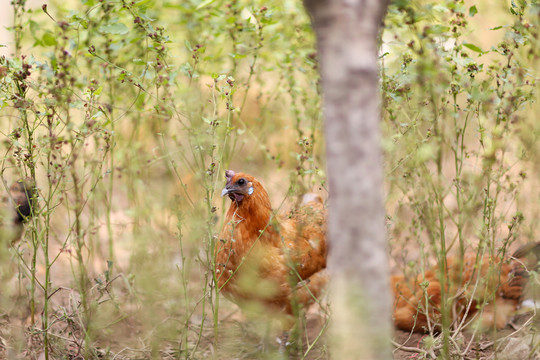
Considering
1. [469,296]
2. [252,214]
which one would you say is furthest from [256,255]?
[469,296]

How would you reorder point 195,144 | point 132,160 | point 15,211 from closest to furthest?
point 195,144 → point 15,211 → point 132,160

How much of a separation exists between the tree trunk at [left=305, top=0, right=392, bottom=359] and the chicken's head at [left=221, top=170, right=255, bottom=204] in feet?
7.53

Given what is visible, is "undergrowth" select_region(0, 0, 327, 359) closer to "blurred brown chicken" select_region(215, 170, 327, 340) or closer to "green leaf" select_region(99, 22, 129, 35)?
"green leaf" select_region(99, 22, 129, 35)

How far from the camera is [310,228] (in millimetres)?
4578

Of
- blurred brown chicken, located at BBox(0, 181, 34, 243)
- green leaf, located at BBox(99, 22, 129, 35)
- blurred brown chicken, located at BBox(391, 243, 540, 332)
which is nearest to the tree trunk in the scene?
green leaf, located at BBox(99, 22, 129, 35)

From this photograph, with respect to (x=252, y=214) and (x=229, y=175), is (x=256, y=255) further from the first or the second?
(x=229, y=175)

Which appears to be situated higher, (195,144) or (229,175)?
(195,144)

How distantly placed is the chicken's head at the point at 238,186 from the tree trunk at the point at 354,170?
229 cm

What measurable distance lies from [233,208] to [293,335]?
1130 mm

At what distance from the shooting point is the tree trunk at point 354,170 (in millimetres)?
1634

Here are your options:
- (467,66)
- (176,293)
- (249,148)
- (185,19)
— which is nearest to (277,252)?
(176,293)

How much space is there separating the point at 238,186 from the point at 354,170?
2390 mm

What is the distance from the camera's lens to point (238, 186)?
3.98m

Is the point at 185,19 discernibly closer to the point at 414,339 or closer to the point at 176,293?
the point at 176,293
